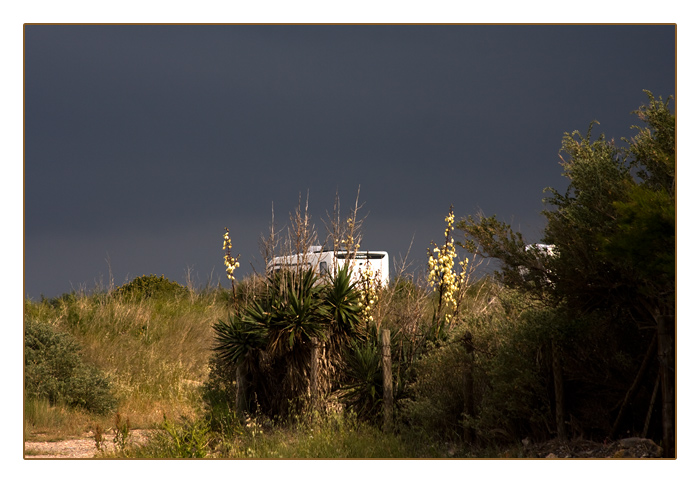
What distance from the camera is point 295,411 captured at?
8.46m

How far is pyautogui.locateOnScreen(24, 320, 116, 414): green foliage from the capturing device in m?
10.4

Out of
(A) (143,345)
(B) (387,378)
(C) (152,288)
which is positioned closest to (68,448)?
(B) (387,378)

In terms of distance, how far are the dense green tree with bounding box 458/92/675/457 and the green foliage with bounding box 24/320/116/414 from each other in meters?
6.72

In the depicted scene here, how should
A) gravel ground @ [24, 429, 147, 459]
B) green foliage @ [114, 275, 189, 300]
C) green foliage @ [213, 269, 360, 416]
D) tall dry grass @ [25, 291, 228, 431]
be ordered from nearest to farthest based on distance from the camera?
gravel ground @ [24, 429, 147, 459] → green foliage @ [213, 269, 360, 416] → tall dry grass @ [25, 291, 228, 431] → green foliage @ [114, 275, 189, 300]

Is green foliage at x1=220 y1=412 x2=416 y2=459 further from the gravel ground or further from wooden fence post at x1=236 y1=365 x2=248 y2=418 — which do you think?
the gravel ground

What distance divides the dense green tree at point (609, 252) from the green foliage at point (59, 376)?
22.1 feet

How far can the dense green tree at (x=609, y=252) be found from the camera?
5.55 metres

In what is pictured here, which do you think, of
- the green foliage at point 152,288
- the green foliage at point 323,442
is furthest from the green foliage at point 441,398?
the green foliage at point 152,288

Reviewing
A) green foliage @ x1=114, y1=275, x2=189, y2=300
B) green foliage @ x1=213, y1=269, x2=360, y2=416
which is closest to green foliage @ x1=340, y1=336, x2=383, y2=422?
green foliage @ x1=213, y1=269, x2=360, y2=416

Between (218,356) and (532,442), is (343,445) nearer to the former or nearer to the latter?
(532,442)

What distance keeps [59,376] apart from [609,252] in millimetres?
8712

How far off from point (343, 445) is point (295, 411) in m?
1.64

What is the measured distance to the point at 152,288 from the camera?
18.6 m

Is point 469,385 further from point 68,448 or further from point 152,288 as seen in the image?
point 152,288
